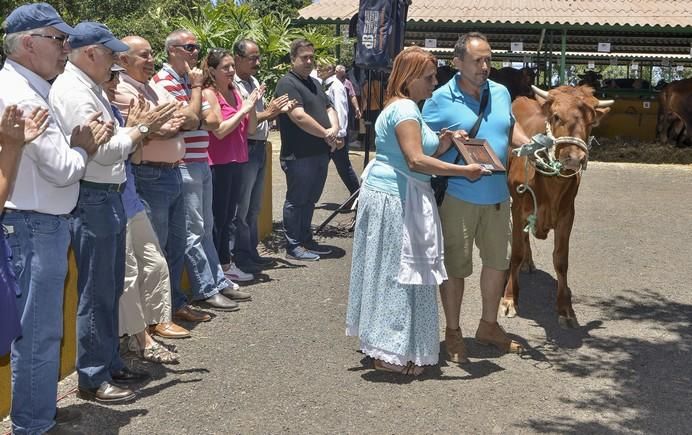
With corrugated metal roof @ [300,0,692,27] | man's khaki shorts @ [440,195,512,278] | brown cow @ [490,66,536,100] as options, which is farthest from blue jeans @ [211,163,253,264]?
brown cow @ [490,66,536,100]

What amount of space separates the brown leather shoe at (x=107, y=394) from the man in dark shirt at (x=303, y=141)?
3906mm

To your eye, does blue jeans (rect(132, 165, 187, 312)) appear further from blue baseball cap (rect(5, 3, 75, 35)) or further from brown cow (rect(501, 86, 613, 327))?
brown cow (rect(501, 86, 613, 327))

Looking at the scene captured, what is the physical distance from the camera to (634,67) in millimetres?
26688

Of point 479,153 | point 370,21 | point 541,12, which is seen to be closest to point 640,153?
point 541,12

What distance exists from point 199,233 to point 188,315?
25.0 inches

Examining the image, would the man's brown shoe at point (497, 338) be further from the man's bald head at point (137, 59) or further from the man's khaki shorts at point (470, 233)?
the man's bald head at point (137, 59)

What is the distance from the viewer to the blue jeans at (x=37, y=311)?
12.3ft

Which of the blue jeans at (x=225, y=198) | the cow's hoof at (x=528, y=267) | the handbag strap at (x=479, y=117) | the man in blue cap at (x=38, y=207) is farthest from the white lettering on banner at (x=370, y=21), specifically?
the man in blue cap at (x=38, y=207)

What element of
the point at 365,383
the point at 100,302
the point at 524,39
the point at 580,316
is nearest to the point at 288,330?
the point at 365,383

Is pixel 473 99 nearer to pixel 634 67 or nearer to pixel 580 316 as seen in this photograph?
pixel 580 316

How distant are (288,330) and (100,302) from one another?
1.87 meters

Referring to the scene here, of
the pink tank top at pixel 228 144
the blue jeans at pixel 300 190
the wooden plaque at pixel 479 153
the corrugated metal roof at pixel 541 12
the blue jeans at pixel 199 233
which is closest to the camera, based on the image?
the wooden plaque at pixel 479 153

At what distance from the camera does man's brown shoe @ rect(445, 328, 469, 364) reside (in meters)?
5.50

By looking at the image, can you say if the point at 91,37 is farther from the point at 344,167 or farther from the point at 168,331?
the point at 344,167
